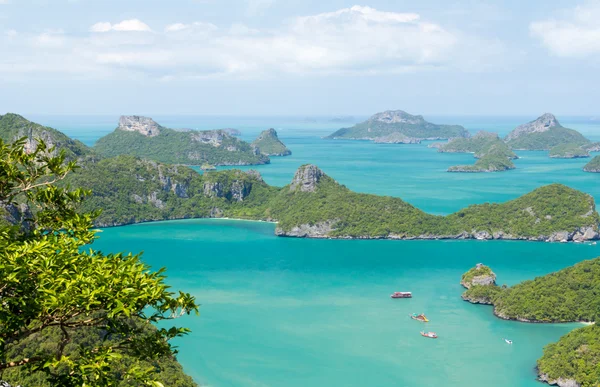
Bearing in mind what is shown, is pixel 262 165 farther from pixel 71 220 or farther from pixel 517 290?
pixel 71 220

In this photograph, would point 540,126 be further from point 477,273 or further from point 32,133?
point 477,273

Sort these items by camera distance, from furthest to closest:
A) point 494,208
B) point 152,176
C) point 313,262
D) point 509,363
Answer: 1. point 152,176
2. point 494,208
3. point 313,262
4. point 509,363

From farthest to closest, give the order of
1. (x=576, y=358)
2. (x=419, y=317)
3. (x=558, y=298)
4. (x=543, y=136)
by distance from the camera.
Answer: (x=543, y=136), (x=558, y=298), (x=419, y=317), (x=576, y=358)

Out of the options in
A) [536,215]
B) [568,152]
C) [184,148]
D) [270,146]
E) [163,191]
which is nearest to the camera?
[536,215]

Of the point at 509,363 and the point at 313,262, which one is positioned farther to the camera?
the point at 313,262

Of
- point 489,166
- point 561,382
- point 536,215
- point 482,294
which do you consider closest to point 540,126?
point 489,166

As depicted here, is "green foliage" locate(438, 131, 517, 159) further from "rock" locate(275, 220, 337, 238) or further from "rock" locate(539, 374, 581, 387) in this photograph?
"rock" locate(539, 374, 581, 387)

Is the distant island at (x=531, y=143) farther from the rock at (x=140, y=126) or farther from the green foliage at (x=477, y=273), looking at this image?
the green foliage at (x=477, y=273)

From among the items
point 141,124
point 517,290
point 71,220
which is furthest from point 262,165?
point 71,220

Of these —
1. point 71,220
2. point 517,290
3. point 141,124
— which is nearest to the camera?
point 71,220
